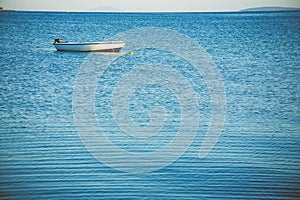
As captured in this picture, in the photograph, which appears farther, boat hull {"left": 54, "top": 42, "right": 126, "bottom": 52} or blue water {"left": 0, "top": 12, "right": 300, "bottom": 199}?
boat hull {"left": 54, "top": 42, "right": 126, "bottom": 52}

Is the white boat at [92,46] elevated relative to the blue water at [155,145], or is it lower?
elevated

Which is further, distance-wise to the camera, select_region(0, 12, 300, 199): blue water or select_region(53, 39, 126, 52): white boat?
select_region(53, 39, 126, 52): white boat

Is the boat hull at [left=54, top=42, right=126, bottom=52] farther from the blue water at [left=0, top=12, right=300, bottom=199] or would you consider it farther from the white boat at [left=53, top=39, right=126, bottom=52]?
the blue water at [left=0, top=12, right=300, bottom=199]

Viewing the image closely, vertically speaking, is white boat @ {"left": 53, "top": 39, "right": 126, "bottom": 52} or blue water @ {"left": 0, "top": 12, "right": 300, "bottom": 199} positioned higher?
white boat @ {"left": 53, "top": 39, "right": 126, "bottom": 52}

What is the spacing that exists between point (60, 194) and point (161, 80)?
63.5ft

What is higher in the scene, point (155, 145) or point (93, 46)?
point (93, 46)

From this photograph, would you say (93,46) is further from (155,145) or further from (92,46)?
(155,145)

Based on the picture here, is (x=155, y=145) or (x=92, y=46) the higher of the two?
(x=92, y=46)

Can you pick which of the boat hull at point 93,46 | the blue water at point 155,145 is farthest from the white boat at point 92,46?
the blue water at point 155,145

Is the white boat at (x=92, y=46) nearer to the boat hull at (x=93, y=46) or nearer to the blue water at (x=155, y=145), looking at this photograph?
the boat hull at (x=93, y=46)

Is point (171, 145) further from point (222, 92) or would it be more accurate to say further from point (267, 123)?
point (222, 92)

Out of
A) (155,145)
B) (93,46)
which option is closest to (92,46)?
(93,46)

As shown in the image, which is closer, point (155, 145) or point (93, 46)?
point (155, 145)

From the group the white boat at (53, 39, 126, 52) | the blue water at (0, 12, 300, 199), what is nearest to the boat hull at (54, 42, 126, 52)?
the white boat at (53, 39, 126, 52)
